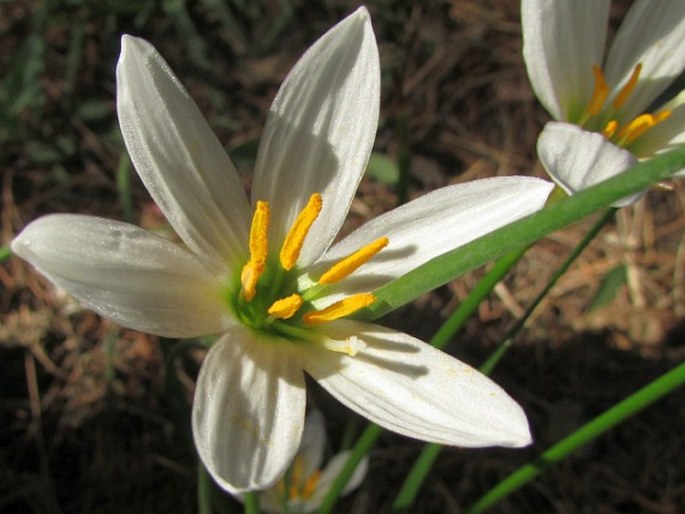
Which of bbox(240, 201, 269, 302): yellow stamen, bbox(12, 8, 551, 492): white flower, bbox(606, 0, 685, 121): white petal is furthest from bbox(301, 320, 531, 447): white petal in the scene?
bbox(606, 0, 685, 121): white petal

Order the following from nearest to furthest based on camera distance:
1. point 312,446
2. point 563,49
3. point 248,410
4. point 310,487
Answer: point 248,410 < point 563,49 < point 310,487 < point 312,446

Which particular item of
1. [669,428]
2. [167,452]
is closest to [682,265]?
[669,428]

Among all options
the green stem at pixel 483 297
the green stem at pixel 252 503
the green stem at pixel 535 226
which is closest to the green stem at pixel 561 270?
the green stem at pixel 483 297

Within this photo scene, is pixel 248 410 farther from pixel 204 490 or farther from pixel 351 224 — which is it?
pixel 351 224

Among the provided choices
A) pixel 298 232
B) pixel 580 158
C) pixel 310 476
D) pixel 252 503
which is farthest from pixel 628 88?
pixel 310 476

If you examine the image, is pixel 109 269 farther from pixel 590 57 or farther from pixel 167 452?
pixel 167 452
